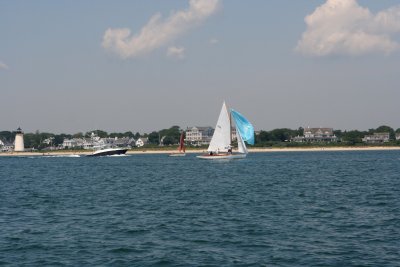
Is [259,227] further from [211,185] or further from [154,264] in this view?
[211,185]

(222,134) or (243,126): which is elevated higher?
(243,126)

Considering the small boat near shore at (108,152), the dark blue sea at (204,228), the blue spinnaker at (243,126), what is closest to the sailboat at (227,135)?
the blue spinnaker at (243,126)

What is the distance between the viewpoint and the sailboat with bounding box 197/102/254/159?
414ft

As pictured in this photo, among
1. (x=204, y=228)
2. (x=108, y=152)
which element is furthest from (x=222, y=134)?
(x=204, y=228)

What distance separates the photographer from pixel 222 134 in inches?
5015

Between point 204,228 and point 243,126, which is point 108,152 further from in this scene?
point 204,228

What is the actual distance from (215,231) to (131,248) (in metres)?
5.62

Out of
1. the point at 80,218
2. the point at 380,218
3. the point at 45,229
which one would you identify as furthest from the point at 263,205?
Answer: the point at 45,229

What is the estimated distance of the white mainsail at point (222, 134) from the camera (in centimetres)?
12544

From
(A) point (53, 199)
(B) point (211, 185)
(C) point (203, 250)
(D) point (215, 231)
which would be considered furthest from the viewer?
(B) point (211, 185)

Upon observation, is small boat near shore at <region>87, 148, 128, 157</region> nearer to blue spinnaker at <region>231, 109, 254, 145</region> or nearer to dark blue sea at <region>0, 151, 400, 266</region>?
blue spinnaker at <region>231, 109, 254, 145</region>

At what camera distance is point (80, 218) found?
3603 centimetres

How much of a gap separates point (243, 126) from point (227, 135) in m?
6.52

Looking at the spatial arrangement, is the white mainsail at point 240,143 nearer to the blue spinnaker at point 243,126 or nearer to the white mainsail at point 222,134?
the blue spinnaker at point 243,126
